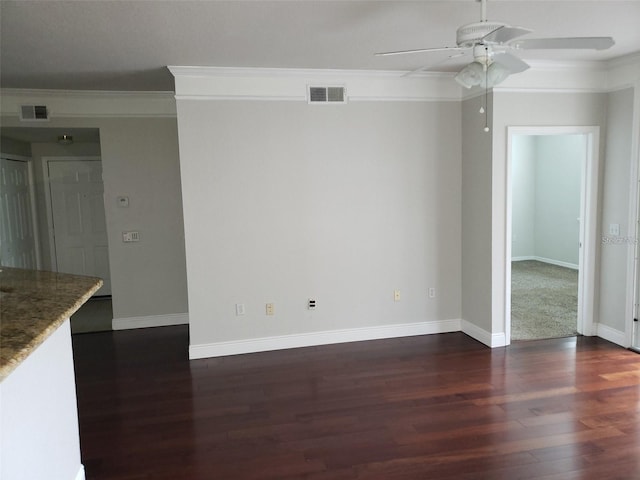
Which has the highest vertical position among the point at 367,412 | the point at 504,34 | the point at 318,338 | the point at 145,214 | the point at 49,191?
the point at 504,34

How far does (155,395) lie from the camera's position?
365cm

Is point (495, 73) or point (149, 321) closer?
point (495, 73)

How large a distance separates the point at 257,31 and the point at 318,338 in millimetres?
2870

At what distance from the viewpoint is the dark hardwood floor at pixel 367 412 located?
106 inches

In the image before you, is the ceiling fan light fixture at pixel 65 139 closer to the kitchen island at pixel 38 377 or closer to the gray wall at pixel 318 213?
the gray wall at pixel 318 213


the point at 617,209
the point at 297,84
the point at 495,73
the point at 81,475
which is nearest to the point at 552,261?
the point at 617,209

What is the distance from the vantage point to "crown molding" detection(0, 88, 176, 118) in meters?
4.93

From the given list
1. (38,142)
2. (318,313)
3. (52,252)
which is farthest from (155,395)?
(38,142)

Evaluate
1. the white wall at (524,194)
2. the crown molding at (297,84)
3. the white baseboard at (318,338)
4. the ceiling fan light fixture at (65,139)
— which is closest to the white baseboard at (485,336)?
the white baseboard at (318,338)

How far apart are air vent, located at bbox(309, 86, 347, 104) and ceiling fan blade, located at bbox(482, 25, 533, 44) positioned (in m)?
2.25

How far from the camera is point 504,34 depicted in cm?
226

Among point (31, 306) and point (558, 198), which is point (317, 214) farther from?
point (558, 198)

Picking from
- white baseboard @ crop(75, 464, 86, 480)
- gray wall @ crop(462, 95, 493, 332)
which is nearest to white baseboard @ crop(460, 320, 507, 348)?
gray wall @ crop(462, 95, 493, 332)

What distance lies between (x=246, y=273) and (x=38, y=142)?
385 cm
